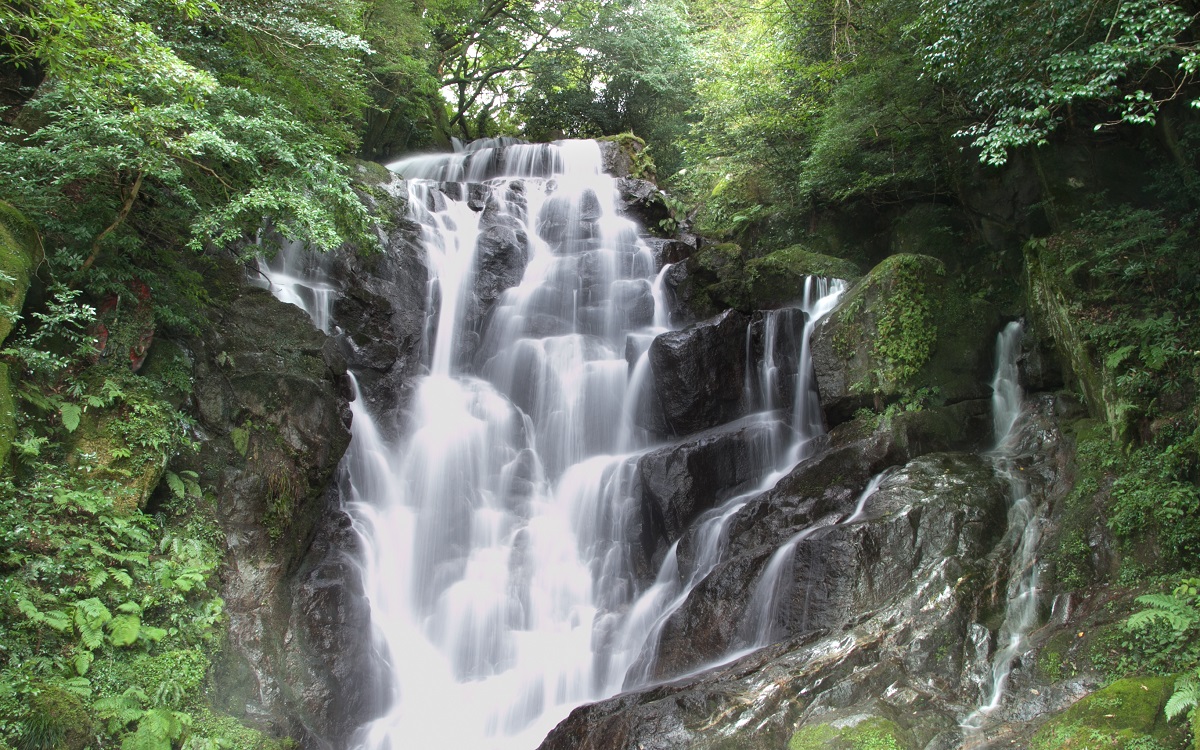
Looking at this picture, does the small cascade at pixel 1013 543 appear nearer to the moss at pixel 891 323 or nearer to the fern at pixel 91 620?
the moss at pixel 891 323

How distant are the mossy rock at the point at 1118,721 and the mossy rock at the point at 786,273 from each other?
344 inches

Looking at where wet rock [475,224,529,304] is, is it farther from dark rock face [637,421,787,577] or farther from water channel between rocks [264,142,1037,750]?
dark rock face [637,421,787,577]

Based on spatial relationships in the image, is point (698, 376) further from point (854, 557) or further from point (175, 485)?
point (175, 485)

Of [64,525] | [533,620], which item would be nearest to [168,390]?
[64,525]

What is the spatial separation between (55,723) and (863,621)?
23.2 feet

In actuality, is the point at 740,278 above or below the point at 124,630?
above

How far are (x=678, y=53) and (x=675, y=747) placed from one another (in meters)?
22.0

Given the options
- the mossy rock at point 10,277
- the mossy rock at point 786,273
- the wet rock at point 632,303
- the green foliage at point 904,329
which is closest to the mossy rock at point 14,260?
the mossy rock at point 10,277

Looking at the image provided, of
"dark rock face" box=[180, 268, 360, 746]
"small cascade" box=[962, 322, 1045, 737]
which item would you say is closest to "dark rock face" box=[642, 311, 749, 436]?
"small cascade" box=[962, 322, 1045, 737]

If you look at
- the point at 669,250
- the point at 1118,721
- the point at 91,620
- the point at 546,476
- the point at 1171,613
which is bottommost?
the point at 1118,721

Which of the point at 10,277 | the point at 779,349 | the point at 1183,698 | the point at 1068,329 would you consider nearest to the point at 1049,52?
the point at 1068,329

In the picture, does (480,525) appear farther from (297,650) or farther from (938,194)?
(938,194)

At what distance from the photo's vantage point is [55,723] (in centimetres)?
517

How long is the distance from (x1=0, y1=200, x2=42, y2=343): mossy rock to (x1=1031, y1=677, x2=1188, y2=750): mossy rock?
9.45m
